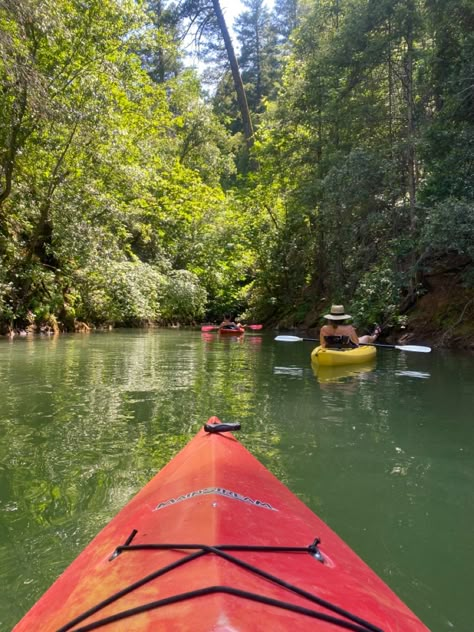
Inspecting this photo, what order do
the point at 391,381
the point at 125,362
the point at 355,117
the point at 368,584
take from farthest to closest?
the point at 355,117
the point at 125,362
the point at 391,381
the point at 368,584

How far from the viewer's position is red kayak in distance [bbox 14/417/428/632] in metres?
1.19

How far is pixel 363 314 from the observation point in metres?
12.5

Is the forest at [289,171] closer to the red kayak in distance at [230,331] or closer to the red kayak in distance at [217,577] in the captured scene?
the red kayak in distance at [230,331]

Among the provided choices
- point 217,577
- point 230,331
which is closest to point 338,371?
point 217,577

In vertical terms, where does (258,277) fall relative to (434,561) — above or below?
above

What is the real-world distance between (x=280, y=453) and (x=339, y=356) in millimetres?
4624

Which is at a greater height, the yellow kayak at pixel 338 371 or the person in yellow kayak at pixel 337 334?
the person in yellow kayak at pixel 337 334

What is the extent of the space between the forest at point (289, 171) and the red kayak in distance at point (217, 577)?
29.3 ft

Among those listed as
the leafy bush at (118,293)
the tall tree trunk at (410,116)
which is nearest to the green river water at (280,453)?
the tall tree trunk at (410,116)

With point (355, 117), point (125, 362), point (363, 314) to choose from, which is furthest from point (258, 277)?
point (125, 362)

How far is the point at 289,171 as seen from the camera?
18.6 metres

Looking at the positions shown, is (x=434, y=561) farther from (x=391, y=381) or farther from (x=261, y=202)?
(x=261, y=202)

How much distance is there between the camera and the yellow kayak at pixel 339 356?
8234 mm

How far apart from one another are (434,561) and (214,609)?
5.26 feet
